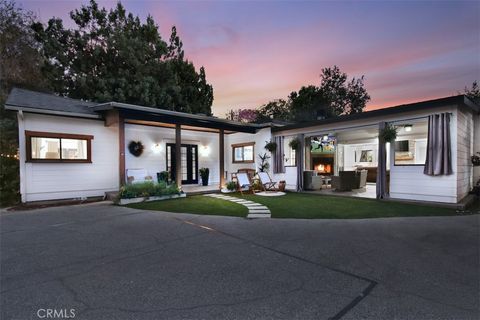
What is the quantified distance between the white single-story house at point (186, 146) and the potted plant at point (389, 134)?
0.25 meters

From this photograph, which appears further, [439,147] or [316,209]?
[439,147]

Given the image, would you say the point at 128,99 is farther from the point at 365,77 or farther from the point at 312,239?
the point at 365,77

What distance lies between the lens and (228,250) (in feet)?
11.1

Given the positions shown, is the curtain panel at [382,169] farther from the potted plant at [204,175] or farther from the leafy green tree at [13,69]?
the leafy green tree at [13,69]

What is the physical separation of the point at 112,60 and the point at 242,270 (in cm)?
1702

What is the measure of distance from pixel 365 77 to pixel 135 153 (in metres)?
23.9

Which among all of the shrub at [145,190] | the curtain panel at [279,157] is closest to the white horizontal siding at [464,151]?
Result: the curtain panel at [279,157]

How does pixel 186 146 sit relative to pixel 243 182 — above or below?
above

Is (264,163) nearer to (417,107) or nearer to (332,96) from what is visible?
(417,107)

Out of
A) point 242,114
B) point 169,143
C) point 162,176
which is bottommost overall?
point 162,176

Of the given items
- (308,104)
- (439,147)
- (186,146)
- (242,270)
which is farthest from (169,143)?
(308,104)

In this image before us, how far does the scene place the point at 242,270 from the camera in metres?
2.74

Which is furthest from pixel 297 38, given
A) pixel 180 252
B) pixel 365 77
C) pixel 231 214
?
pixel 365 77

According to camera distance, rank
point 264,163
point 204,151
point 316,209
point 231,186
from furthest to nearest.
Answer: point 204,151 → point 264,163 → point 231,186 → point 316,209
